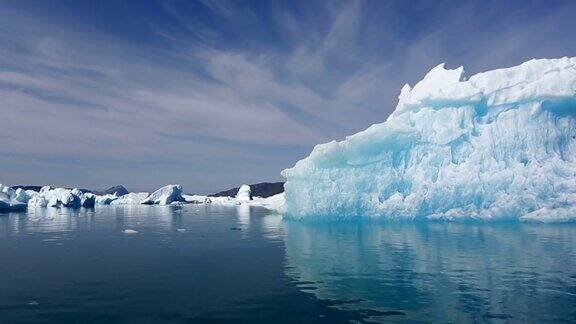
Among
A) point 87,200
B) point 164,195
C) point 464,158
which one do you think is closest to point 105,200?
point 164,195

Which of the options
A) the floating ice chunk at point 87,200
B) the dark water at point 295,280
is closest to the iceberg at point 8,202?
the floating ice chunk at point 87,200

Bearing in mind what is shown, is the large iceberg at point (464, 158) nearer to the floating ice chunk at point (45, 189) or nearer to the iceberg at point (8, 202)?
the iceberg at point (8, 202)

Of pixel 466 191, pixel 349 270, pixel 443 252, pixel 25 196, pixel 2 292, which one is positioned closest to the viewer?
pixel 2 292

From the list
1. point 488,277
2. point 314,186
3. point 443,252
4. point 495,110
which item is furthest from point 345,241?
point 495,110

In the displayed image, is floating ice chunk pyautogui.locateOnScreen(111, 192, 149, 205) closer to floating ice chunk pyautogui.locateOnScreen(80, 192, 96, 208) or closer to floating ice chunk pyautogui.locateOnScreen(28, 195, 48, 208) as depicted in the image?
floating ice chunk pyautogui.locateOnScreen(80, 192, 96, 208)

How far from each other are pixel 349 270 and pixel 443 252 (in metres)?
6.54

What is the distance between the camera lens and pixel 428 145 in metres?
41.0

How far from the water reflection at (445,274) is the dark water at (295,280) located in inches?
1.8

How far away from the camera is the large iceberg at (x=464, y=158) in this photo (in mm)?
35969

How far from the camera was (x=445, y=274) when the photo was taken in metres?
16.3

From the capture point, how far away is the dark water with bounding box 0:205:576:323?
1153 centimetres

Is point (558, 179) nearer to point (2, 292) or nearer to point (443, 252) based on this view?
point (443, 252)

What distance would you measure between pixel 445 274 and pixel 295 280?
5426 mm

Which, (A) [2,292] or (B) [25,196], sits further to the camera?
(B) [25,196]
